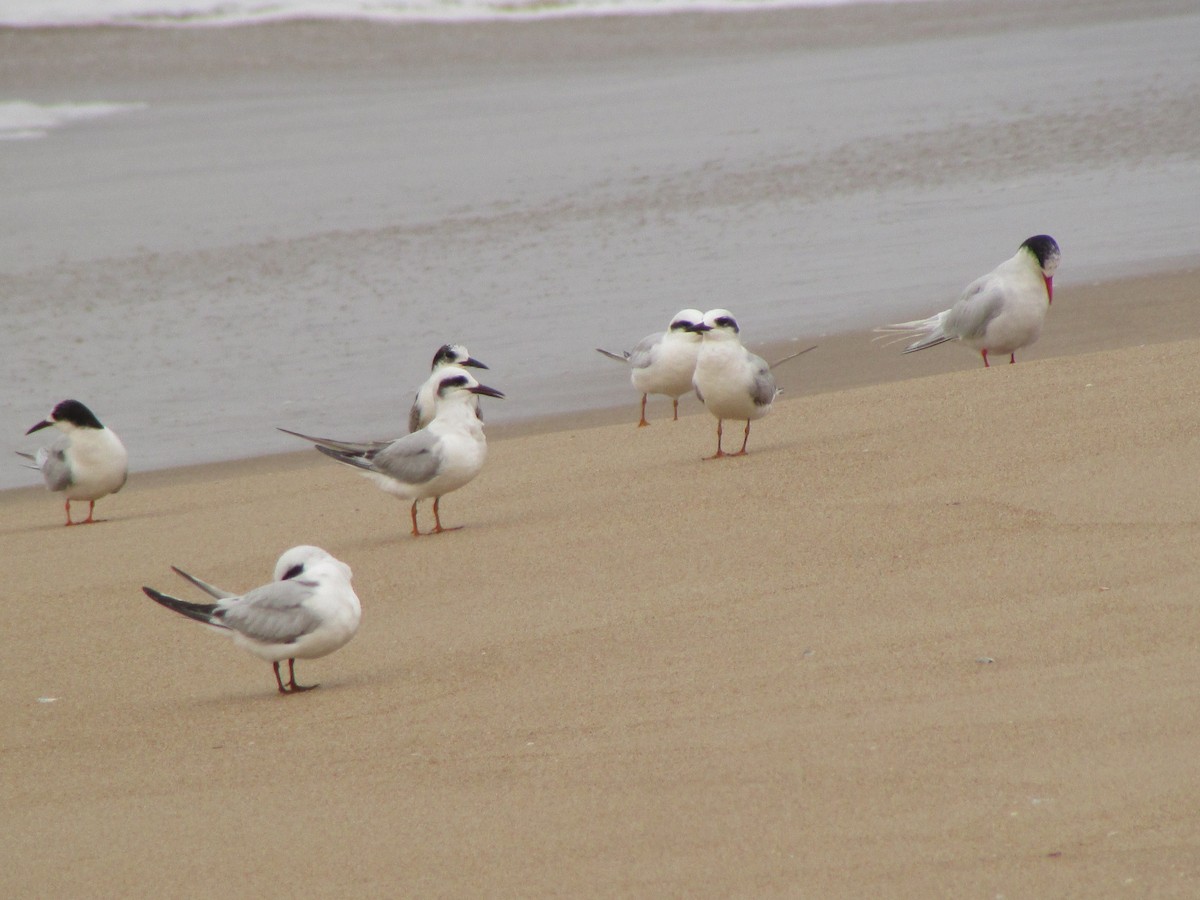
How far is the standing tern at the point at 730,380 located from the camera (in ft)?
26.0

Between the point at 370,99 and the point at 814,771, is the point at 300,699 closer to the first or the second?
the point at 814,771

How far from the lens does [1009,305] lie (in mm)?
9242

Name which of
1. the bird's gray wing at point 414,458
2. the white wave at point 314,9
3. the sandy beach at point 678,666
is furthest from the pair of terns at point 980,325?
the white wave at point 314,9

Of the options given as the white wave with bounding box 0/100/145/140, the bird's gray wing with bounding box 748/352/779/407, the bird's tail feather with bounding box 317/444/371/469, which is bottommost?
the bird's tail feather with bounding box 317/444/371/469

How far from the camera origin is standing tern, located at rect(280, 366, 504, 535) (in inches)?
290

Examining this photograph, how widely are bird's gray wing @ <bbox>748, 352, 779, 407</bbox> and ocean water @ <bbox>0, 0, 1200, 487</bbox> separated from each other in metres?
2.54

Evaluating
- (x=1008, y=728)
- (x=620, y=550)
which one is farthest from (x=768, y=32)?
(x=1008, y=728)

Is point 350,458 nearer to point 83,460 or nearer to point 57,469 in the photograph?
point 83,460

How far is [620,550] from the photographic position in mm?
6480

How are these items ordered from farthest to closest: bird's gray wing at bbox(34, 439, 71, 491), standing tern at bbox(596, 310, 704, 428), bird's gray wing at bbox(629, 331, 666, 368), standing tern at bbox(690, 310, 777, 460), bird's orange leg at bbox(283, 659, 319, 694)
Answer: bird's gray wing at bbox(629, 331, 666, 368)
standing tern at bbox(596, 310, 704, 428)
bird's gray wing at bbox(34, 439, 71, 491)
standing tern at bbox(690, 310, 777, 460)
bird's orange leg at bbox(283, 659, 319, 694)

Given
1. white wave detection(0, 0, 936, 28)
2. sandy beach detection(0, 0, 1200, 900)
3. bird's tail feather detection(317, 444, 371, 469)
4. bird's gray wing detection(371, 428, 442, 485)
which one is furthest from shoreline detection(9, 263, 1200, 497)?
white wave detection(0, 0, 936, 28)

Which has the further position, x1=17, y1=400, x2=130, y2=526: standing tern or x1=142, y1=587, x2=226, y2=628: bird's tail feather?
x1=17, y1=400, x2=130, y2=526: standing tern

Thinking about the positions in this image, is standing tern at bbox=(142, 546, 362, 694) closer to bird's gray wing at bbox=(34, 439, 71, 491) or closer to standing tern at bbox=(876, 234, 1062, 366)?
bird's gray wing at bbox=(34, 439, 71, 491)

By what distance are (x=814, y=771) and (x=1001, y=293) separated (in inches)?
226
